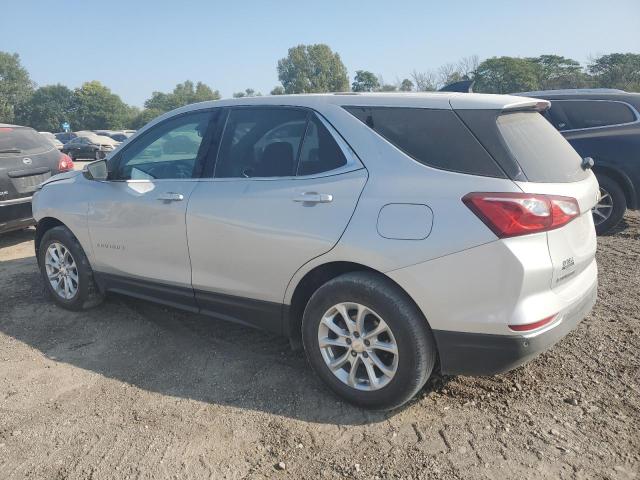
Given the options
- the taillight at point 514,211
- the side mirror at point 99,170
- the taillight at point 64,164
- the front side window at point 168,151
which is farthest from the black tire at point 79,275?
the taillight at point 514,211

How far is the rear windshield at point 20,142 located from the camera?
6.59m

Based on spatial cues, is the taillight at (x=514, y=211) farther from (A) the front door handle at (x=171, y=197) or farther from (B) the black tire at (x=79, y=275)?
(B) the black tire at (x=79, y=275)

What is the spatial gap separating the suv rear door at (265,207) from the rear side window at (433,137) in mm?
250

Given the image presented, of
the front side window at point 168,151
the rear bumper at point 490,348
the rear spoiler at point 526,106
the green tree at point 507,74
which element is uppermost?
the green tree at point 507,74

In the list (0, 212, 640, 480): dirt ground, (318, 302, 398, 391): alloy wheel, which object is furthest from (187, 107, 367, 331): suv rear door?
(0, 212, 640, 480): dirt ground

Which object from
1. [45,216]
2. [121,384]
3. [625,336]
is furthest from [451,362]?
[45,216]

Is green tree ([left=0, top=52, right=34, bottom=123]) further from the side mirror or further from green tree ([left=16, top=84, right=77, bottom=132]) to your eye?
the side mirror

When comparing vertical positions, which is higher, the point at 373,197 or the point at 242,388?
the point at 373,197

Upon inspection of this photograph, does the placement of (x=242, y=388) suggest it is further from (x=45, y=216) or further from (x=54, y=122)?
(x=54, y=122)

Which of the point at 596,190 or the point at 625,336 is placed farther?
the point at 625,336

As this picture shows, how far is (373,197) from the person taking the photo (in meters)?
2.75

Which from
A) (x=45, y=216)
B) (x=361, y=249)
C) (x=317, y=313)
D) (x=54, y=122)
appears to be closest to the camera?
(x=361, y=249)

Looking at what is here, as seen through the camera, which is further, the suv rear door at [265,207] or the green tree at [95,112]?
the green tree at [95,112]

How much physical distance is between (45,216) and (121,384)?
2.03m
